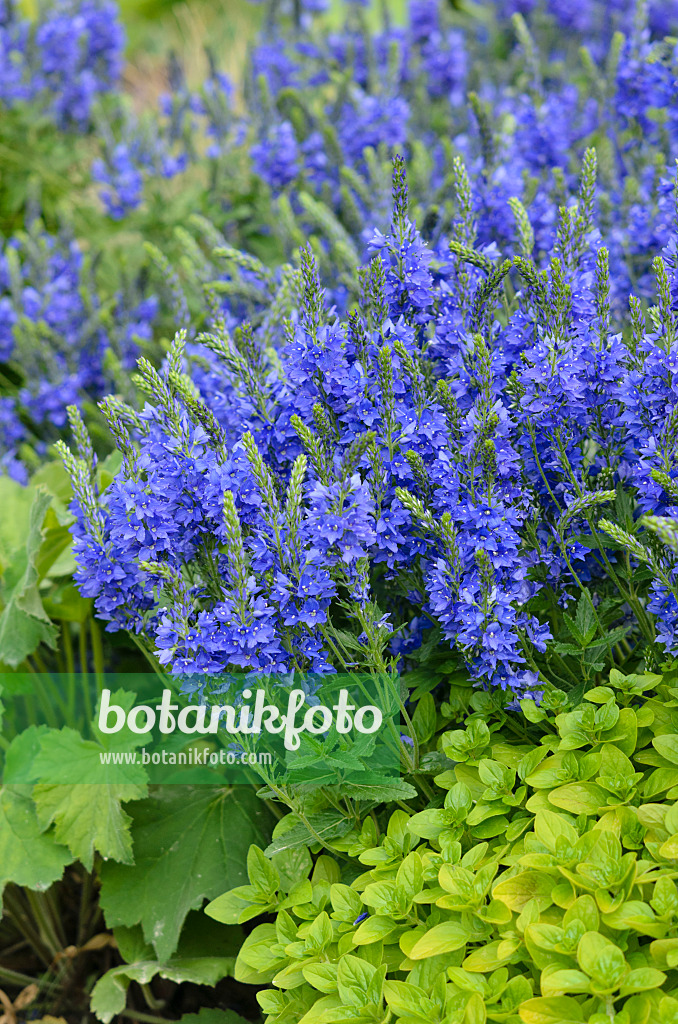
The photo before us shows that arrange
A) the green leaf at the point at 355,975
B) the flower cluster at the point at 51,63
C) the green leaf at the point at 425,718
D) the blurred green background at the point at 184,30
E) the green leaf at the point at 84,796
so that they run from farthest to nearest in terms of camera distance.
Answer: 1. the blurred green background at the point at 184,30
2. the flower cluster at the point at 51,63
3. the green leaf at the point at 84,796
4. the green leaf at the point at 425,718
5. the green leaf at the point at 355,975

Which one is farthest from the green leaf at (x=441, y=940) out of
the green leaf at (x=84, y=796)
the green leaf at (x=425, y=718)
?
the green leaf at (x=84, y=796)

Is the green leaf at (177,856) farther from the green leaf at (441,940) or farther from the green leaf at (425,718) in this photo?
the green leaf at (441,940)

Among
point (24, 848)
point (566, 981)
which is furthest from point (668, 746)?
point (24, 848)

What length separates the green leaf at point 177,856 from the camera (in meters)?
2.30

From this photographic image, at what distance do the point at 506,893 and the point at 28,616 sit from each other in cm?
147

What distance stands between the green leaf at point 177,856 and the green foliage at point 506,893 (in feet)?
0.76

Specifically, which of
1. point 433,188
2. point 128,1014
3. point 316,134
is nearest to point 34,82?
point 316,134

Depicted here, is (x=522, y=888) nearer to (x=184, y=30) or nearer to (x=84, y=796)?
(x=84, y=796)

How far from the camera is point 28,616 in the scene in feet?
8.29

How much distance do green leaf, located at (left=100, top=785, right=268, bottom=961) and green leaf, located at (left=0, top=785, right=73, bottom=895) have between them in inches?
→ 5.2

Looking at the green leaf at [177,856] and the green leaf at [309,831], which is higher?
the green leaf at [309,831]

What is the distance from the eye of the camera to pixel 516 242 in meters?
2.77

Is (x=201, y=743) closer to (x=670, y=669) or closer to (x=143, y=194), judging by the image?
(x=670, y=669)

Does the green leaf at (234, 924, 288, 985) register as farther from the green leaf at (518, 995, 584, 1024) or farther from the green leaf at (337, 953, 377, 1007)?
the green leaf at (518, 995, 584, 1024)
